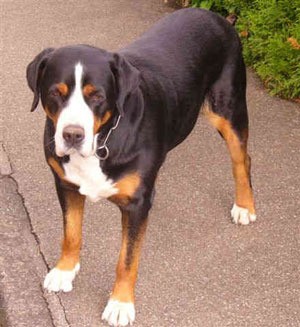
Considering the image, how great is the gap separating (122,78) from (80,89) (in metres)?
0.24

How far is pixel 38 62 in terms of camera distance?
3.41m

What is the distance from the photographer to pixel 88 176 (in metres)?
3.63

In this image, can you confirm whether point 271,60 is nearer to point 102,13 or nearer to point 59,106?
point 102,13

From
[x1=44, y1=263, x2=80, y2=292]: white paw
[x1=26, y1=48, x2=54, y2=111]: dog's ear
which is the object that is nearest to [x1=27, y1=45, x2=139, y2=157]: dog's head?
[x1=26, y1=48, x2=54, y2=111]: dog's ear

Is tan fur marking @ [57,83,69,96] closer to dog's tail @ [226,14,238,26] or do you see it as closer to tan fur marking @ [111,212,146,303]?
tan fur marking @ [111,212,146,303]

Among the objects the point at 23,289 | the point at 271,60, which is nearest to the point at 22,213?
the point at 23,289

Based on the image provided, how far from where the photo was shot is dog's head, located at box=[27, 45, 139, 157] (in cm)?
320

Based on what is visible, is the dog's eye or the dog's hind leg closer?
the dog's eye

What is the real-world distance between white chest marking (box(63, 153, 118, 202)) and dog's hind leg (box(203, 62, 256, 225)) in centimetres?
118

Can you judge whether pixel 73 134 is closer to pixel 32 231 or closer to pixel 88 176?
pixel 88 176

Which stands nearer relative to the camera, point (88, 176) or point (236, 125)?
point (88, 176)

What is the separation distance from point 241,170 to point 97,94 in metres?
1.74

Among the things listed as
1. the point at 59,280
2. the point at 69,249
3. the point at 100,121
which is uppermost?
the point at 100,121

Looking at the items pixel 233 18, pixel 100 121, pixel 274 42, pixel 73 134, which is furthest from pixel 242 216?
pixel 233 18
